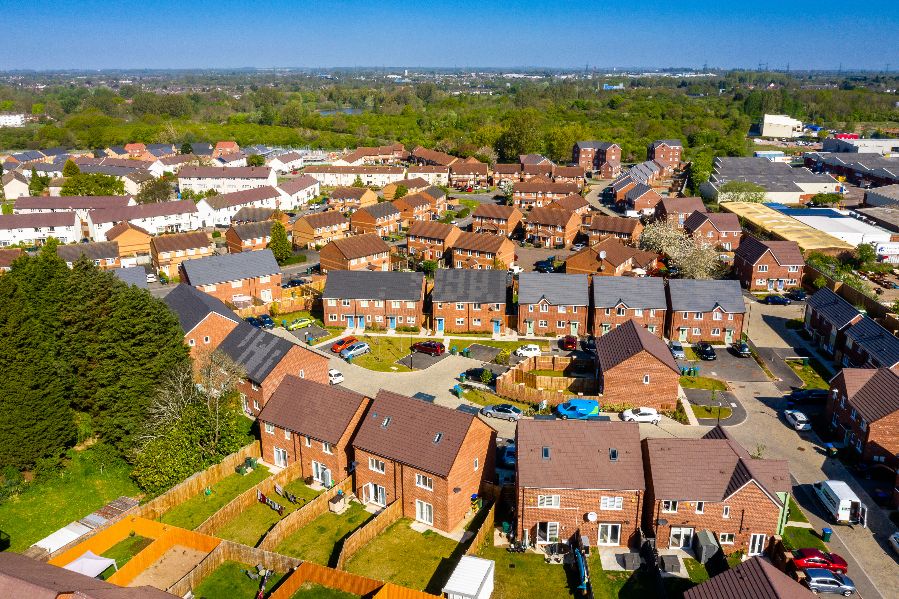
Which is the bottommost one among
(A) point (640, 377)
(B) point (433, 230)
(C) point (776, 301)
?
(C) point (776, 301)

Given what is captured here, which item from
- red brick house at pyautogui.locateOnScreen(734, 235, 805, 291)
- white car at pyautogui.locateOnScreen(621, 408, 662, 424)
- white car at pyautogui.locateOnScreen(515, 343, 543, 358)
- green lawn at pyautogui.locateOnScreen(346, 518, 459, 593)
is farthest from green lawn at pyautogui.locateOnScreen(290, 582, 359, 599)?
red brick house at pyautogui.locateOnScreen(734, 235, 805, 291)

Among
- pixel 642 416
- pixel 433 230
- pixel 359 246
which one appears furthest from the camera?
pixel 433 230

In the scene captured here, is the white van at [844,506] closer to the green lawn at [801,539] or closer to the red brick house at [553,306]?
the green lawn at [801,539]

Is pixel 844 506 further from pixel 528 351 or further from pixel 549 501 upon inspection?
pixel 528 351

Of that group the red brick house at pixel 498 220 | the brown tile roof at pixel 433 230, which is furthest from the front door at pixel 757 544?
the red brick house at pixel 498 220

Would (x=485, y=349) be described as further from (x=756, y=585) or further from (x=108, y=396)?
(x=756, y=585)

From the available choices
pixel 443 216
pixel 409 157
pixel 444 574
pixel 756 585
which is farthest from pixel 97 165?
pixel 756 585

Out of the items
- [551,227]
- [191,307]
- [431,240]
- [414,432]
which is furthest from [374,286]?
[551,227]
